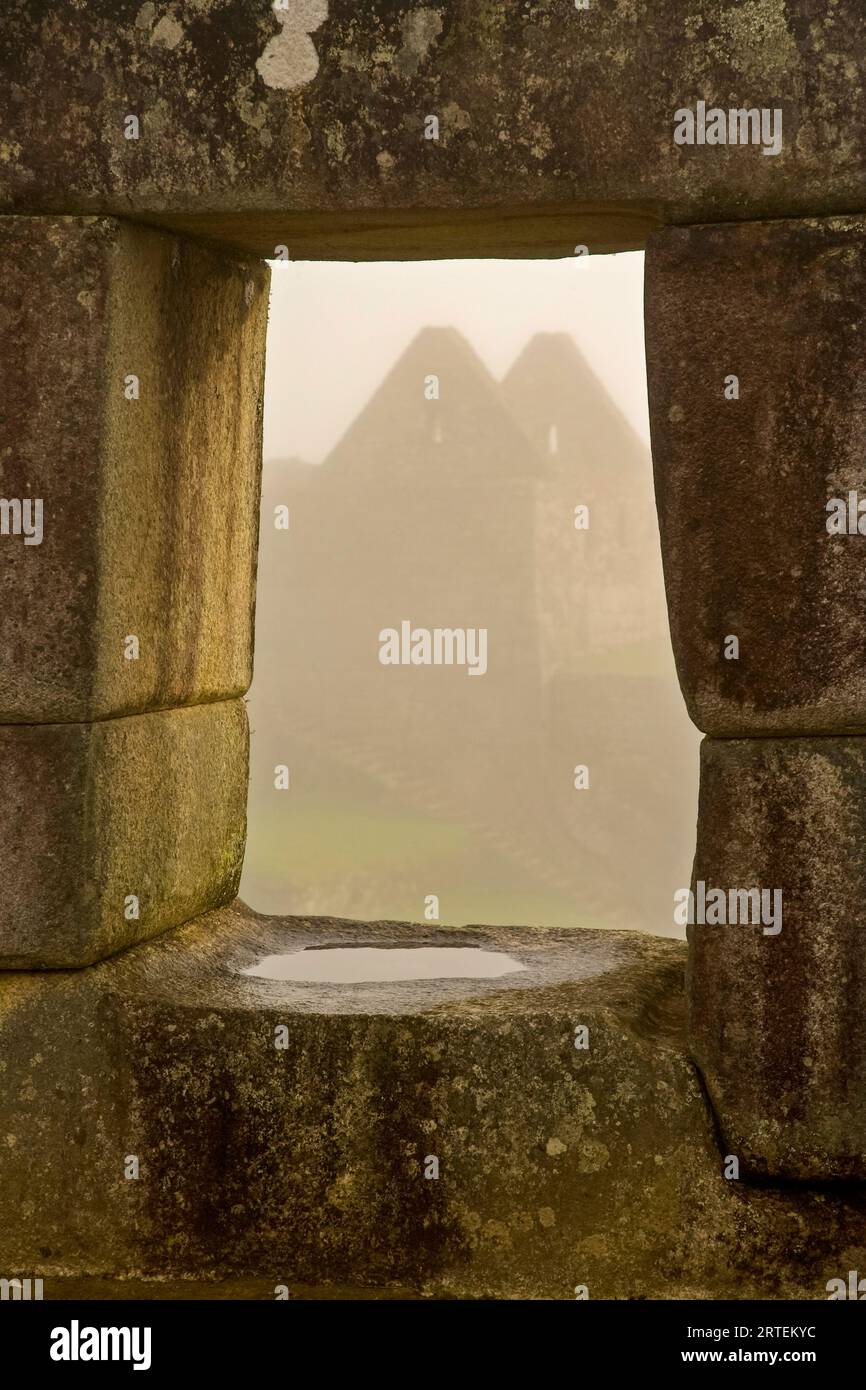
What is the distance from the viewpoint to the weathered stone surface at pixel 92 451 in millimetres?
3336

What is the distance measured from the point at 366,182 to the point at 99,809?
4.73 feet

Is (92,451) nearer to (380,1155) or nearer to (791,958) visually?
(380,1155)

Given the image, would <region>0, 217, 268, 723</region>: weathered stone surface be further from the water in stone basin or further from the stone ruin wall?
the water in stone basin

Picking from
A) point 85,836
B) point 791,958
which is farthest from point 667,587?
point 85,836

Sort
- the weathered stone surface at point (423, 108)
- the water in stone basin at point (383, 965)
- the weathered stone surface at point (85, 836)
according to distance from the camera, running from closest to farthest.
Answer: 1. the weathered stone surface at point (423, 108)
2. the weathered stone surface at point (85, 836)
3. the water in stone basin at point (383, 965)

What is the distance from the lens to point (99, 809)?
11.3ft

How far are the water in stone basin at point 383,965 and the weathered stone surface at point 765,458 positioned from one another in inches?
39.4

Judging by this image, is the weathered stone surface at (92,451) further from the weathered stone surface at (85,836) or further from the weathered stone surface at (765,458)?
the weathered stone surface at (765,458)

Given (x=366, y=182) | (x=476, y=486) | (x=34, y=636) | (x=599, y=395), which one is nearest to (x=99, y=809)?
(x=34, y=636)

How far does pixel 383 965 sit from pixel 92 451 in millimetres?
1460

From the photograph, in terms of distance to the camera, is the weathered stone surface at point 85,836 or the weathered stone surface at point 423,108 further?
the weathered stone surface at point 85,836

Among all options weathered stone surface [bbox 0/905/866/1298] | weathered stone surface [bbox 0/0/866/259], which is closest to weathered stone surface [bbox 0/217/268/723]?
weathered stone surface [bbox 0/0/866/259]

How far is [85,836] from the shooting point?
342cm

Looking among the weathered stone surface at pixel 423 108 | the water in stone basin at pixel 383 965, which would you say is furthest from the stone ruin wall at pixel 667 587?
the water in stone basin at pixel 383 965
